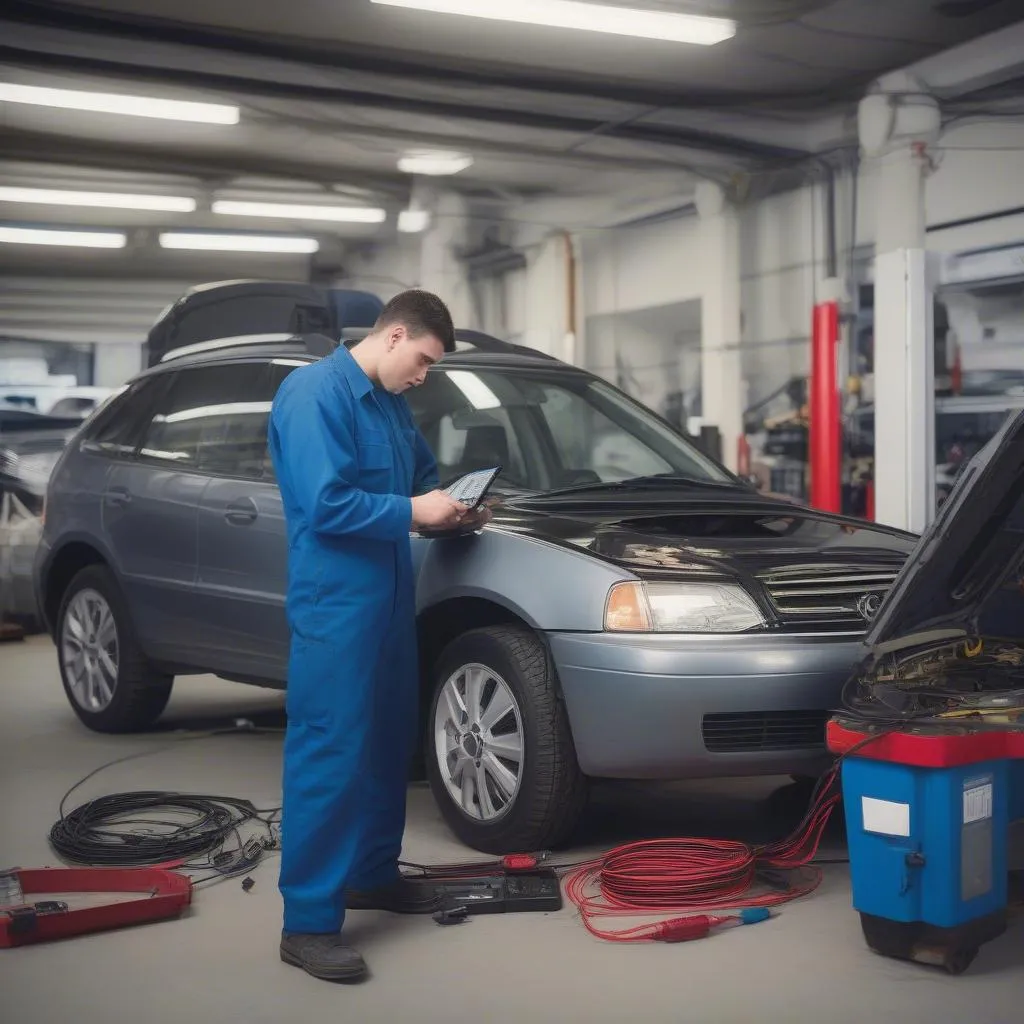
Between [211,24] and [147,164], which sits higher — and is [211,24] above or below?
above

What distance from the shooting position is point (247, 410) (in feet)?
17.3

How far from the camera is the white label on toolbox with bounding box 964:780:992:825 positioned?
3043mm

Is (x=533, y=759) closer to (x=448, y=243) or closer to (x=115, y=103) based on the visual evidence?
(x=448, y=243)

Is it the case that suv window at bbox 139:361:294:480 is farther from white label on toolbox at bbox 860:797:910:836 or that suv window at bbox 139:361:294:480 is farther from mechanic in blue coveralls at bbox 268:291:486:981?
white label on toolbox at bbox 860:797:910:836

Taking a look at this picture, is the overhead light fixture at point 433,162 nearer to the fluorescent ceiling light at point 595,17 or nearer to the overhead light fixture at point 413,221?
the overhead light fixture at point 413,221

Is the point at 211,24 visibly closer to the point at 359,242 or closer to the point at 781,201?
the point at 359,242

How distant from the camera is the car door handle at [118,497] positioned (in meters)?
5.69

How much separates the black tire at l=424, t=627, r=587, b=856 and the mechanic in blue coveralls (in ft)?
1.80

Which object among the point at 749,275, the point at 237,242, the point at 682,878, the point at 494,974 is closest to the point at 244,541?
the point at 682,878

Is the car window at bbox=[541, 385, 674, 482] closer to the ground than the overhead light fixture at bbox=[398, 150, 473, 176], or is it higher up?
closer to the ground

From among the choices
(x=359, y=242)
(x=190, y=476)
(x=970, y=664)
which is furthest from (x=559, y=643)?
(x=359, y=242)

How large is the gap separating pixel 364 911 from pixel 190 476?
2245 millimetres

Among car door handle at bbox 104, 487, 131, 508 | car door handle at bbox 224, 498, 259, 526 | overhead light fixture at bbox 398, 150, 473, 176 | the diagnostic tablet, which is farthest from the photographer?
overhead light fixture at bbox 398, 150, 473, 176

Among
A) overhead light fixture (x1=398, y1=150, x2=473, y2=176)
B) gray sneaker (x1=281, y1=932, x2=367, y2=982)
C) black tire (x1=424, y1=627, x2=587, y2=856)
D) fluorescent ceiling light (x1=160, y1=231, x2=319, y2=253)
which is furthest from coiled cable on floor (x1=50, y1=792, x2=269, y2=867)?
overhead light fixture (x1=398, y1=150, x2=473, y2=176)
